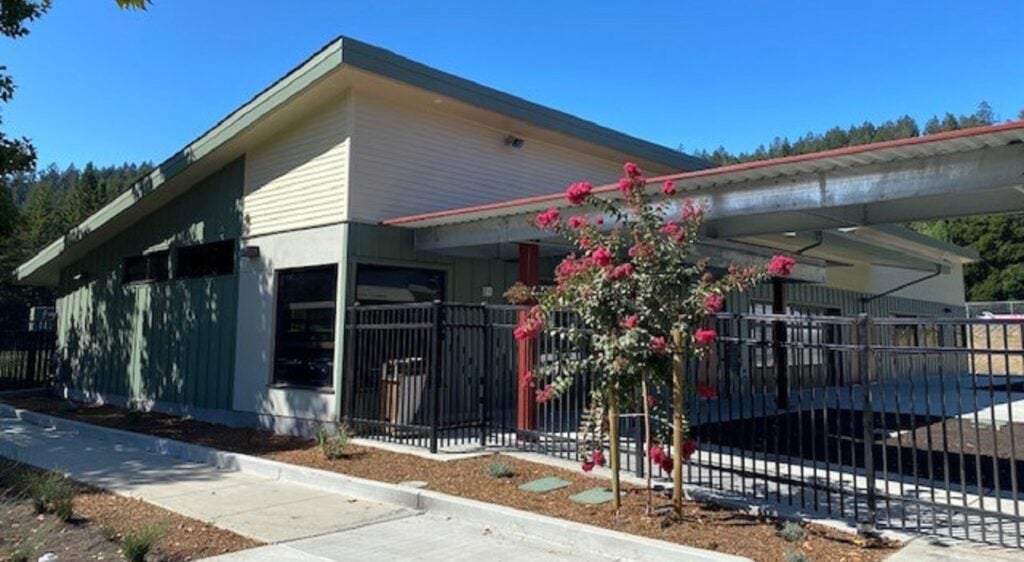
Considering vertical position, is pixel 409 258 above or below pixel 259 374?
above

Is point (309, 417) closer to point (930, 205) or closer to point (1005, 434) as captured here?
point (930, 205)

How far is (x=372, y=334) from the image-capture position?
407 inches

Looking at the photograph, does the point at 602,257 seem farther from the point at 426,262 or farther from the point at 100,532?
the point at 426,262

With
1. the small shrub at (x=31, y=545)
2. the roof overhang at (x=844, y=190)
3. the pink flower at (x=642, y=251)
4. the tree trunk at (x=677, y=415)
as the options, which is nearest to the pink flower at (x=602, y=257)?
the pink flower at (x=642, y=251)

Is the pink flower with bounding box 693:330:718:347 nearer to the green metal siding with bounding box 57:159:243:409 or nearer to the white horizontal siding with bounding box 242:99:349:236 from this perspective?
the white horizontal siding with bounding box 242:99:349:236

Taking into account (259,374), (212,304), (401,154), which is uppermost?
(401,154)

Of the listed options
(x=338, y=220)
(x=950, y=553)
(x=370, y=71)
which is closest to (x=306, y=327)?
(x=338, y=220)

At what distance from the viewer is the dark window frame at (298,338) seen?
35.8 ft

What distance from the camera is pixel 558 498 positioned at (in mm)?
6914

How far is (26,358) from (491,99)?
50.3 feet

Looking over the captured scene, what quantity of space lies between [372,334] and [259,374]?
280 centimetres

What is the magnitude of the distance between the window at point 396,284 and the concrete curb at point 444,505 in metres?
3.02

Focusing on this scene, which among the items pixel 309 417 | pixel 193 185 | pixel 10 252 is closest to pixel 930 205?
pixel 309 417

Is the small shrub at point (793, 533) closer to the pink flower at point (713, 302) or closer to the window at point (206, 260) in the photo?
the pink flower at point (713, 302)
